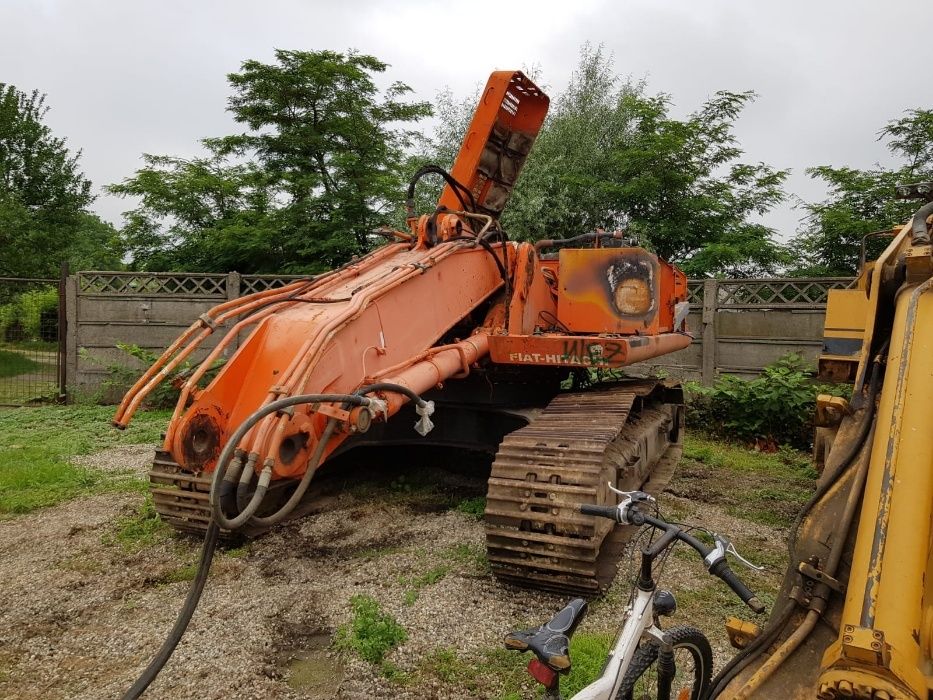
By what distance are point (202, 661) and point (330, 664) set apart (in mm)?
575

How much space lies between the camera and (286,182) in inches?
575

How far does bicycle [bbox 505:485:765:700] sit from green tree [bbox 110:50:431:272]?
485 inches

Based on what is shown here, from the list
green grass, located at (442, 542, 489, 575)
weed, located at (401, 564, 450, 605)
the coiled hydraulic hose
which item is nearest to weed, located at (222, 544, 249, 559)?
weed, located at (401, 564, 450, 605)

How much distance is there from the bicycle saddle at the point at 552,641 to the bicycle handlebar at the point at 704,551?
335mm

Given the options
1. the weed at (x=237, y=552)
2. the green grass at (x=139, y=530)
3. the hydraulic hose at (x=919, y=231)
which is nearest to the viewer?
the hydraulic hose at (x=919, y=231)

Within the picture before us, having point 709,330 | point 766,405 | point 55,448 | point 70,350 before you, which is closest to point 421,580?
point 55,448

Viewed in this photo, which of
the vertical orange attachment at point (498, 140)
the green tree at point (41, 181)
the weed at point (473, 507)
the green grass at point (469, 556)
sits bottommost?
the green grass at point (469, 556)

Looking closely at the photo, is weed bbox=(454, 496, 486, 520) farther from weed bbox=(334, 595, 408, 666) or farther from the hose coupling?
the hose coupling

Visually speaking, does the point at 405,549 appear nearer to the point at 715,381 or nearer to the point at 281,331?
the point at 281,331

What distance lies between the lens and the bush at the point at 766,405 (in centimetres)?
815

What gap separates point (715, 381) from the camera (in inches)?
355

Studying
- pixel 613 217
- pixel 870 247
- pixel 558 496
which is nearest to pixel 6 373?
pixel 558 496

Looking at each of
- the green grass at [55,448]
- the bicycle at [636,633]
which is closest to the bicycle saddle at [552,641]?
the bicycle at [636,633]

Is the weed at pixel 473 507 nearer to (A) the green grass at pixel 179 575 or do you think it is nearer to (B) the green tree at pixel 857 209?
(A) the green grass at pixel 179 575
